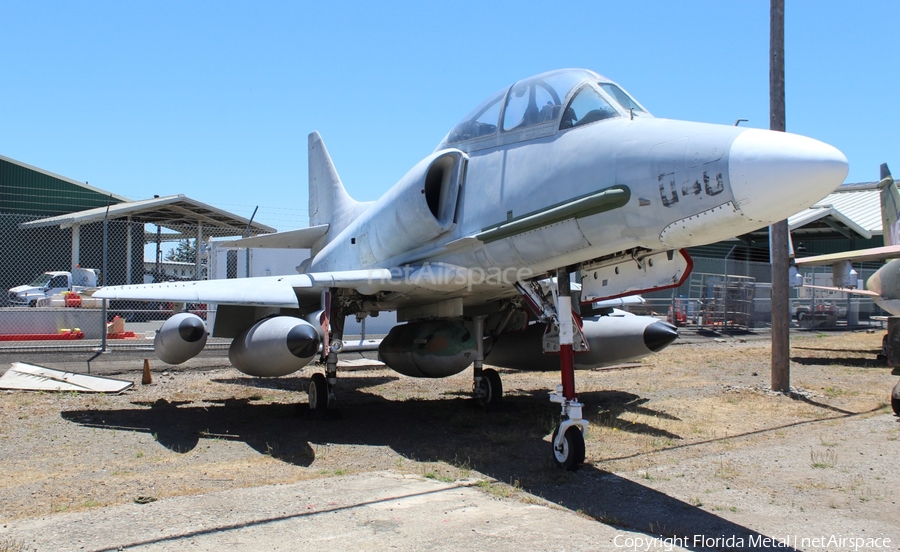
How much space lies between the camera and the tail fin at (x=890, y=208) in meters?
17.8

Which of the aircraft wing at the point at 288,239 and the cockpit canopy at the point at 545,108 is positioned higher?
the cockpit canopy at the point at 545,108

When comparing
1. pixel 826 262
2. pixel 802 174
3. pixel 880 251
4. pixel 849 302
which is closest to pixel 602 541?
pixel 802 174

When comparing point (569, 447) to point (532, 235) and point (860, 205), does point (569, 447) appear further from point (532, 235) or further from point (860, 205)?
point (860, 205)

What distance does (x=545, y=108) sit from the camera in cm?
677

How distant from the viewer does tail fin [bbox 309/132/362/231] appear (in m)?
12.0

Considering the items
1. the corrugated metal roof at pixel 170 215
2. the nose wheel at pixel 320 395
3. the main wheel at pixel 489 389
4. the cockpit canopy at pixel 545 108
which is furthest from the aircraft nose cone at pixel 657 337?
the corrugated metal roof at pixel 170 215

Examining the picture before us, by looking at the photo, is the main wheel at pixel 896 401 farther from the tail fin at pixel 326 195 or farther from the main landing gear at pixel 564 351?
the tail fin at pixel 326 195

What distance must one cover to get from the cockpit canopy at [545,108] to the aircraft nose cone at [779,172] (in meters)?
1.50

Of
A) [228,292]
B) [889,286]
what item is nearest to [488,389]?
[228,292]

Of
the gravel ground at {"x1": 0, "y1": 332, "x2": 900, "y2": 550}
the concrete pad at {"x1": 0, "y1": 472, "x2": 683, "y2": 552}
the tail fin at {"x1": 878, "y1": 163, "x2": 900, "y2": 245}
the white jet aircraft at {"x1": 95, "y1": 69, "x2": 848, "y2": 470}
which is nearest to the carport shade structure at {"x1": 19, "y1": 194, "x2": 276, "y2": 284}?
the gravel ground at {"x1": 0, "y1": 332, "x2": 900, "y2": 550}

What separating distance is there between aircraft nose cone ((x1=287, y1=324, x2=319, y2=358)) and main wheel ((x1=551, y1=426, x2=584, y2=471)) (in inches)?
114

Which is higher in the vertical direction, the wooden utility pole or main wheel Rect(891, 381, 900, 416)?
the wooden utility pole

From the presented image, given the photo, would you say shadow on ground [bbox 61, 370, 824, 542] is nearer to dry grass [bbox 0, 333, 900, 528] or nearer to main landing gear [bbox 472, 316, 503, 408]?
dry grass [bbox 0, 333, 900, 528]

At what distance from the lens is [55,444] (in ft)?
23.8
